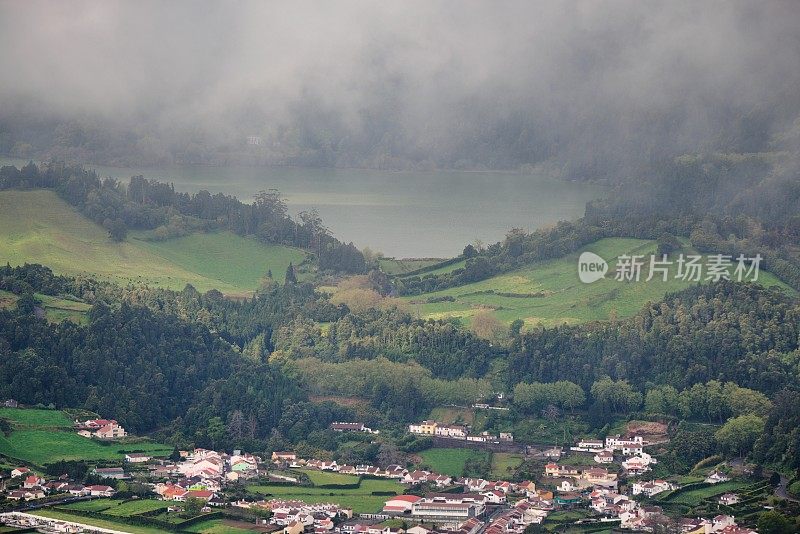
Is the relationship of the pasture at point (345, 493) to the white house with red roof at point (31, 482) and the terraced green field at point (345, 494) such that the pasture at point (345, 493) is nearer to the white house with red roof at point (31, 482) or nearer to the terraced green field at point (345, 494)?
the terraced green field at point (345, 494)

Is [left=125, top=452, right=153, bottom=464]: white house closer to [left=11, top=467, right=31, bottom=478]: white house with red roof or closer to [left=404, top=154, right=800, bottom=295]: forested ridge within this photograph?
[left=11, top=467, right=31, bottom=478]: white house with red roof

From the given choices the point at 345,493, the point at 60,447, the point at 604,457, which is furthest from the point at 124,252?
the point at 604,457

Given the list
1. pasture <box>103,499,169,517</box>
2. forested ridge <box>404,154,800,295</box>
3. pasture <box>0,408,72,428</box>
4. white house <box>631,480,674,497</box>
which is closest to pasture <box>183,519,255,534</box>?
pasture <box>103,499,169,517</box>

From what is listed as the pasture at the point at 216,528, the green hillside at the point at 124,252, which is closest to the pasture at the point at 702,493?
the pasture at the point at 216,528

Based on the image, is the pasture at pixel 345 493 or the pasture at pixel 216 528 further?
the pasture at pixel 345 493

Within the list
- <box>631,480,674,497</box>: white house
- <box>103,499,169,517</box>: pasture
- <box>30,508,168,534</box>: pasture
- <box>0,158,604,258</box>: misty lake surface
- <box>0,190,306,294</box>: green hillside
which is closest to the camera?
<box>30,508,168,534</box>: pasture

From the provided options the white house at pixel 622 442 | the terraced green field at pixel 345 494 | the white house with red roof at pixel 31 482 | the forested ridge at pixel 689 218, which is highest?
the forested ridge at pixel 689 218
